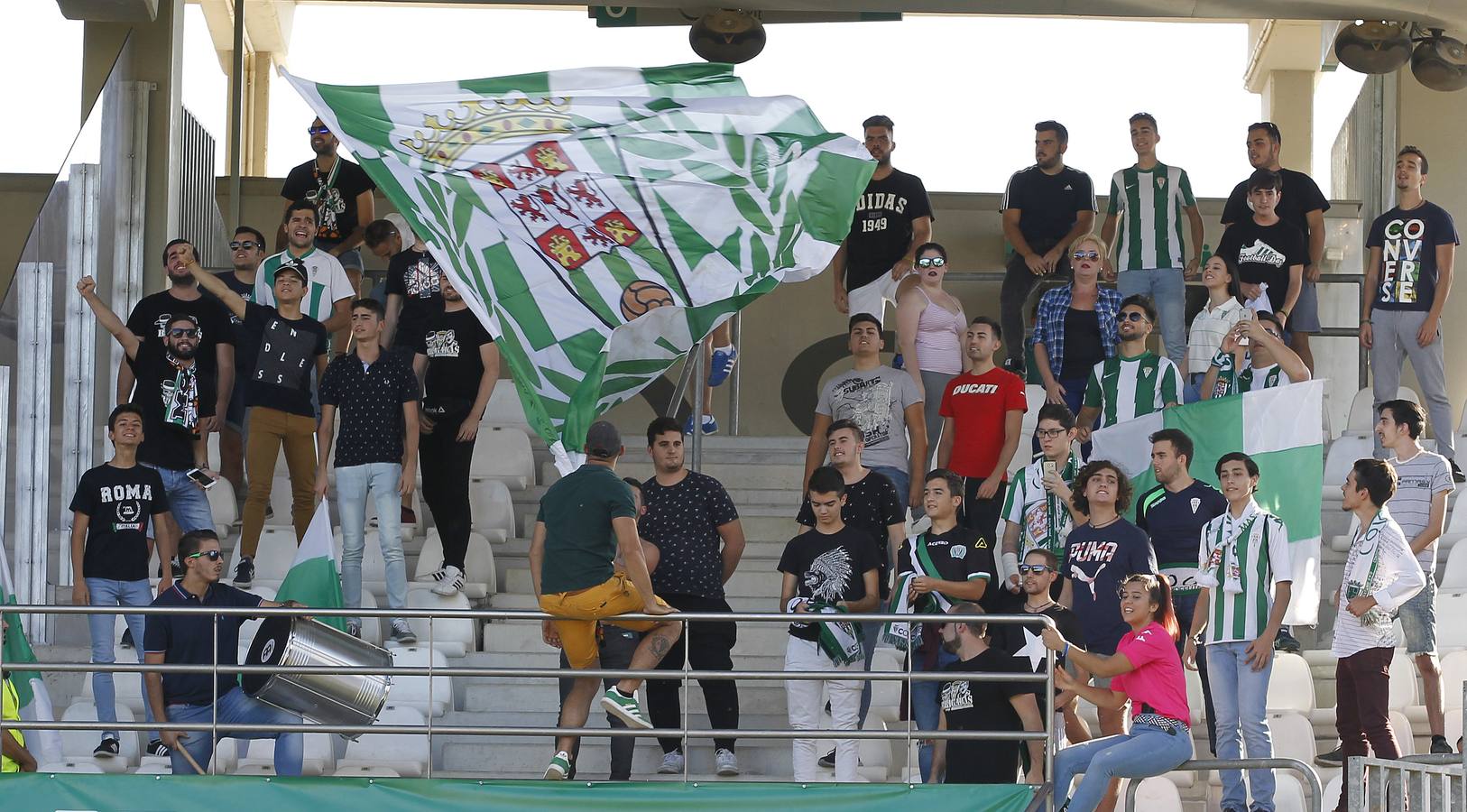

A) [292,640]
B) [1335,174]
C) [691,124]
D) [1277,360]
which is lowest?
[292,640]

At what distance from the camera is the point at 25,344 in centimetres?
1090

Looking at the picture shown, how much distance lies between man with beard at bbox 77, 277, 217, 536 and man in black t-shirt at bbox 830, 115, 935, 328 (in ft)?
12.6

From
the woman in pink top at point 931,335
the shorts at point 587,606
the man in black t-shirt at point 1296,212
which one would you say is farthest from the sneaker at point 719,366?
the shorts at point 587,606

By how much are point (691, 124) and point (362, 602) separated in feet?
9.95

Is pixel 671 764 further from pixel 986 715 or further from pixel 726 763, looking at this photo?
pixel 986 715

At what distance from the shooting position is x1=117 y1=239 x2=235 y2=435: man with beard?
10781 millimetres

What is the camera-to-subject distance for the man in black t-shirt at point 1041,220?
12.4 metres

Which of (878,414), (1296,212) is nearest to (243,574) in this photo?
(878,414)

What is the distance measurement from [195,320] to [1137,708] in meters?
5.70

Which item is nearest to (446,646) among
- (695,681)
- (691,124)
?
(695,681)

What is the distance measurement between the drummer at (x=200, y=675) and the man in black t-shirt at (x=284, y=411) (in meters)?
1.46

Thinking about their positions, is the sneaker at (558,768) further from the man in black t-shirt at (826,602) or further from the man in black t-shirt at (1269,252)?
the man in black t-shirt at (1269,252)

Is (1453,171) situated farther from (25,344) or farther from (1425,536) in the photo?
(25,344)

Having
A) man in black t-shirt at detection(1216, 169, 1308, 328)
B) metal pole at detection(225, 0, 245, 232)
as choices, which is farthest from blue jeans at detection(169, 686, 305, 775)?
metal pole at detection(225, 0, 245, 232)
